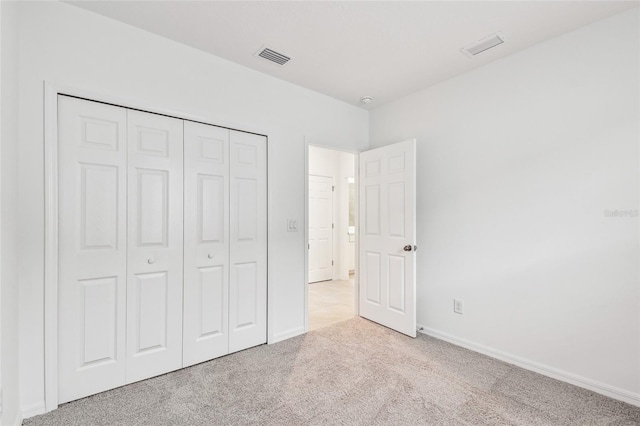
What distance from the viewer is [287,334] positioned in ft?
9.78

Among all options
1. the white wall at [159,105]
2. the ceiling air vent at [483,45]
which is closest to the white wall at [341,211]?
the white wall at [159,105]

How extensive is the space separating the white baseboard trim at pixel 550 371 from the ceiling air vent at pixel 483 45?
252 centimetres

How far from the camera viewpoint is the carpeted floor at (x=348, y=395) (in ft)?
5.90

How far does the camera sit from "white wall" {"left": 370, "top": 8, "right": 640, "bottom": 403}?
6.59 ft

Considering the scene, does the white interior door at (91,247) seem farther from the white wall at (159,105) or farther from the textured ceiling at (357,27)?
the textured ceiling at (357,27)

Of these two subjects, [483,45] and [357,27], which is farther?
[483,45]

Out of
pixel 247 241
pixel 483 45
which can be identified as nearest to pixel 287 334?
pixel 247 241

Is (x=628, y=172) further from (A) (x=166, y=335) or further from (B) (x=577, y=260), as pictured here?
(A) (x=166, y=335)

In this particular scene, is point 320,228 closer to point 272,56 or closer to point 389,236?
point 389,236

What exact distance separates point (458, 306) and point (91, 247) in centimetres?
305

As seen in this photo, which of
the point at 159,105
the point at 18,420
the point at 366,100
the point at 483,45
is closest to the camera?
the point at 18,420

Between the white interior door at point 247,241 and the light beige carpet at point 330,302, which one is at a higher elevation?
the white interior door at point 247,241

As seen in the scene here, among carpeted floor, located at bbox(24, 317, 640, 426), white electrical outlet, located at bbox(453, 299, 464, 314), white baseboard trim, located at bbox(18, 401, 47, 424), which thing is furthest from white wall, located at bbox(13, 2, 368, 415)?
white electrical outlet, located at bbox(453, 299, 464, 314)

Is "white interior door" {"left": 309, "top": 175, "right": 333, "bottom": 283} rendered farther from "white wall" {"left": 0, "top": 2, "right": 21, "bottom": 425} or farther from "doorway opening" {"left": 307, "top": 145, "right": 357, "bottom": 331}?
"white wall" {"left": 0, "top": 2, "right": 21, "bottom": 425}
